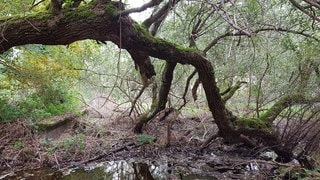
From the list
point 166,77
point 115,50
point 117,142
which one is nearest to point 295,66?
point 166,77

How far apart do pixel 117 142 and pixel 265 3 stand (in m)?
4.79

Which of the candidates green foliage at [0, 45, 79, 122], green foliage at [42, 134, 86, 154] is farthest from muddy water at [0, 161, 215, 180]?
green foliage at [0, 45, 79, 122]

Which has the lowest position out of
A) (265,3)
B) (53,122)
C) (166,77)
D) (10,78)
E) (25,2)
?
(53,122)

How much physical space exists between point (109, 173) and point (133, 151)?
153 cm

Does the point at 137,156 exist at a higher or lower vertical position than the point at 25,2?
lower

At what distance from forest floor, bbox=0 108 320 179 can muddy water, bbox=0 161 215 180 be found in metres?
0.18

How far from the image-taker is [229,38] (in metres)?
7.91

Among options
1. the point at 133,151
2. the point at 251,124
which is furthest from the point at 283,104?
the point at 133,151

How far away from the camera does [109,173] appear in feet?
18.8

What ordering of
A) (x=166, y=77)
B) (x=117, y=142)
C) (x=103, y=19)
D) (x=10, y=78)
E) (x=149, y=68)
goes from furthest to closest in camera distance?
1. (x=10, y=78)
2. (x=117, y=142)
3. (x=166, y=77)
4. (x=149, y=68)
5. (x=103, y=19)

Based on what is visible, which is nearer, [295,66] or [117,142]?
[295,66]

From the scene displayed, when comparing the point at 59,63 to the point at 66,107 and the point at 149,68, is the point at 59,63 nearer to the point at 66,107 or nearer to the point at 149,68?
the point at 66,107

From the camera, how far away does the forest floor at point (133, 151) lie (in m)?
5.94

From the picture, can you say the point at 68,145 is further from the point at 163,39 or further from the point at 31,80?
the point at 163,39
